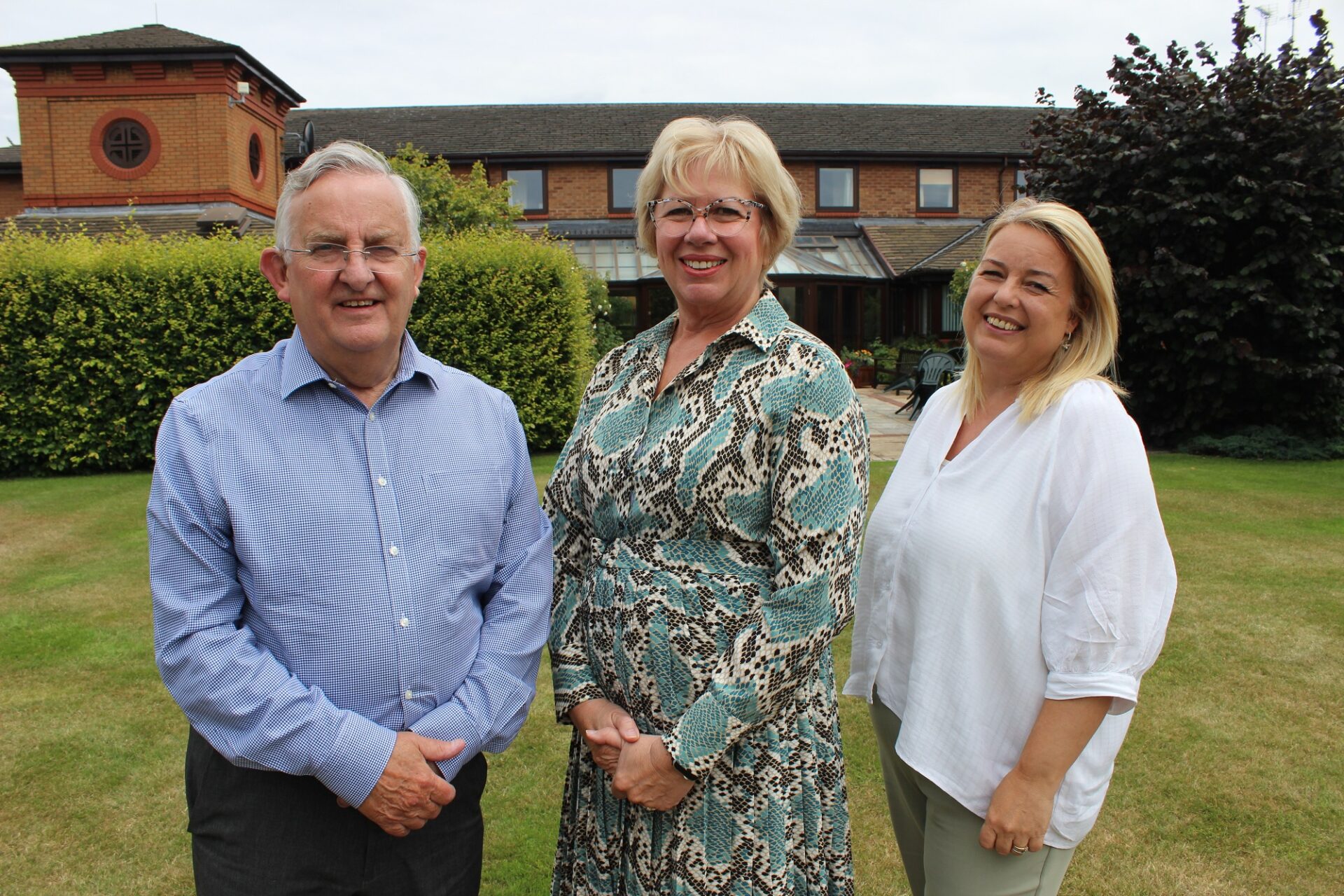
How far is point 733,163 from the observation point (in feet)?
6.98

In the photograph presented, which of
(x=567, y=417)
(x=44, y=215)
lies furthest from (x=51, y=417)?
(x=44, y=215)

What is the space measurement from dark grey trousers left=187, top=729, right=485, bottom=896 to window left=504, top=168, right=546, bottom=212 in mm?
26447

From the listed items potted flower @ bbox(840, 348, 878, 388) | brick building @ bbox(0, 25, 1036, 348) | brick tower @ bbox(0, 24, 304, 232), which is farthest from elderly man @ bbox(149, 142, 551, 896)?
potted flower @ bbox(840, 348, 878, 388)

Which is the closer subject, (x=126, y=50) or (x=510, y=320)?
(x=510, y=320)

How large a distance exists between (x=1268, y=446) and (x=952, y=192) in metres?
17.0

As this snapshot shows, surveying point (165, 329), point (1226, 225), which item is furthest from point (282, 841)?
point (1226, 225)

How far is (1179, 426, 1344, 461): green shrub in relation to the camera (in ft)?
43.4

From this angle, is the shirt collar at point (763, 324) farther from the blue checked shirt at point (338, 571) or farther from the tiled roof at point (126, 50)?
the tiled roof at point (126, 50)

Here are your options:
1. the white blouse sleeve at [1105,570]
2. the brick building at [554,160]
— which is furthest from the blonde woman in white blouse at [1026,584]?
the brick building at [554,160]

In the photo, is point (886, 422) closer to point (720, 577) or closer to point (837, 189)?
point (837, 189)

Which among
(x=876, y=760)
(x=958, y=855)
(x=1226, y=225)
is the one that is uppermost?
(x=1226, y=225)

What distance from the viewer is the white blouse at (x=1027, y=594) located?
1885 millimetres

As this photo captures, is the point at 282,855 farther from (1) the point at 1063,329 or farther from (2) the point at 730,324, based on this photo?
(1) the point at 1063,329

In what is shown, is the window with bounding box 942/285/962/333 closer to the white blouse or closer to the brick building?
the brick building
